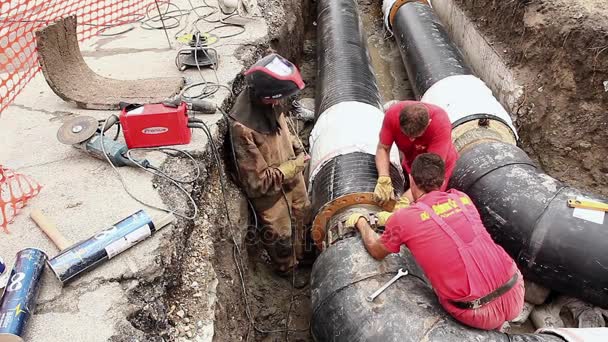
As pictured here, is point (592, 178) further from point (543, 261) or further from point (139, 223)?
point (139, 223)

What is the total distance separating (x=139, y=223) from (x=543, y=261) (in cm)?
280

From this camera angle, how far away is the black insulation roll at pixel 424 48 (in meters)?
5.35

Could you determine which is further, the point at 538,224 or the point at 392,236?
the point at 538,224

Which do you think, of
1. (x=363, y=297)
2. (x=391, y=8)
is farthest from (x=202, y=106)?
(x=391, y=8)

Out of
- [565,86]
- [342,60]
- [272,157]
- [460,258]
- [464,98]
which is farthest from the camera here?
[342,60]

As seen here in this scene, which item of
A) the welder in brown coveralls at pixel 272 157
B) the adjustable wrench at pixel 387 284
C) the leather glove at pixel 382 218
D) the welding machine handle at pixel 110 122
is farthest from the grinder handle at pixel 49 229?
the leather glove at pixel 382 218

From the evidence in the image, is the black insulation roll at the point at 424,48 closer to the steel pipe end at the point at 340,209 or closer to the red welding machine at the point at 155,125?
the steel pipe end at the point at 340,209

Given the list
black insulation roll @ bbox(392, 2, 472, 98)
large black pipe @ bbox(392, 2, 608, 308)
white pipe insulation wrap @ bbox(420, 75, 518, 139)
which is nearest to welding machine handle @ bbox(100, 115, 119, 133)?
large black pipe @ bbox(392, 2, 608, 308)

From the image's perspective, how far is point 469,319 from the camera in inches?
103

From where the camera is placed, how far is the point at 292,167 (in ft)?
12.8

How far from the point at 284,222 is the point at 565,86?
3272mm

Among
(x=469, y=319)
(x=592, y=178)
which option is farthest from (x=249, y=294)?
(x=592, y=178)

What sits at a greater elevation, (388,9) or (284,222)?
(388,9)

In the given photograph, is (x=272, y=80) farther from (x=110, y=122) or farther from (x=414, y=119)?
(x=110, y=122)
